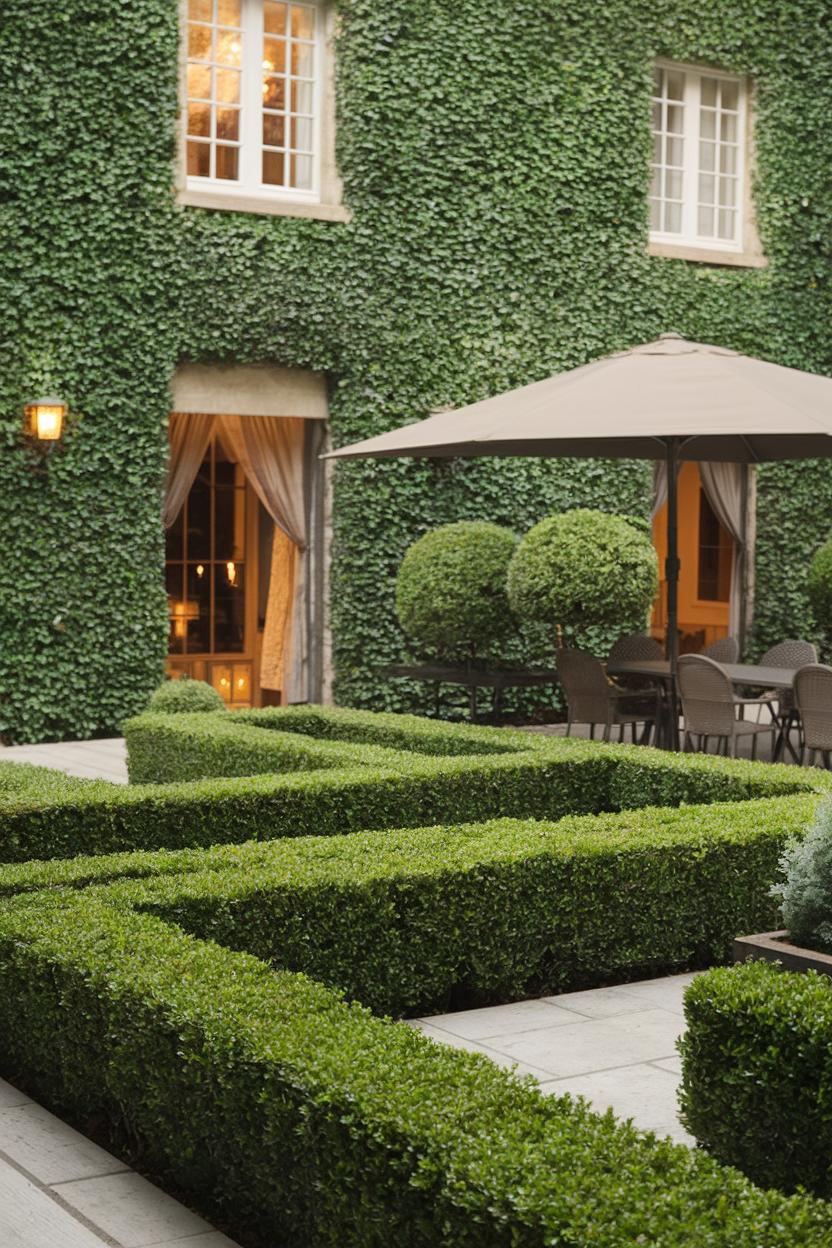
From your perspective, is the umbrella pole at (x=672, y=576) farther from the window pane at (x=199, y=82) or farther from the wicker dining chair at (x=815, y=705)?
the window pane at (x=199, y=82)

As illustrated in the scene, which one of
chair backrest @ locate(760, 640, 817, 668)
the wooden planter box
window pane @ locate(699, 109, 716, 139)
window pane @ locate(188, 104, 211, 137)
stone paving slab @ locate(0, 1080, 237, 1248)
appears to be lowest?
stone paving slab @ locate(0, 1080, 237, 1248)

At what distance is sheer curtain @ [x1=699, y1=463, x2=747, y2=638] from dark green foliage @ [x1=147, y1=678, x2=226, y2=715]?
6.36 meters

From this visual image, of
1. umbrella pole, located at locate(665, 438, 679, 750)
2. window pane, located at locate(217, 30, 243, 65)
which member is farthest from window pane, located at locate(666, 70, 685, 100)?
umbrella pole, located at locate(665, 438, 679, 750)

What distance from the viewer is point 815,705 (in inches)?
348

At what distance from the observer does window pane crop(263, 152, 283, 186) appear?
42.1 feet

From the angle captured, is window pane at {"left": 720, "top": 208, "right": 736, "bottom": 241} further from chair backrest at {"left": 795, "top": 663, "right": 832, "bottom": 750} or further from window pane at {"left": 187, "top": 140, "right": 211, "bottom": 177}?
chair backrest at {"left": 795, "top": 663, "right": 832, "bottom": 750}

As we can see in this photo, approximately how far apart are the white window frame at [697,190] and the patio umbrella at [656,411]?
504 centimetres

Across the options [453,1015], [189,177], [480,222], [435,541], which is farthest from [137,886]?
[480,222]

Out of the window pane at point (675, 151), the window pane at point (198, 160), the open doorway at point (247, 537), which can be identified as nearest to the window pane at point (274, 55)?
the window pane at point (198, 160)

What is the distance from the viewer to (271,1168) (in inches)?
129

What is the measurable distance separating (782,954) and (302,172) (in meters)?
10.3

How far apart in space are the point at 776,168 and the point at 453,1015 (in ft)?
38.6

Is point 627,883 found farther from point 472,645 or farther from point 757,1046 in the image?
point 472,645

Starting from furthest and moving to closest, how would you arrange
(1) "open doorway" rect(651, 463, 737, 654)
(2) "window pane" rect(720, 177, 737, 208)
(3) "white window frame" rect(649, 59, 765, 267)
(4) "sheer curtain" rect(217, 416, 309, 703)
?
(1) "open doorway" rect(651, 463, 737, 654) < (2) "window pane" rect(720, 177, 737, 208) < (3) "white window frame" rect(649, 59, 765, 267) < (4) "sheer curtain" rect(217, 416, 309, 703)
